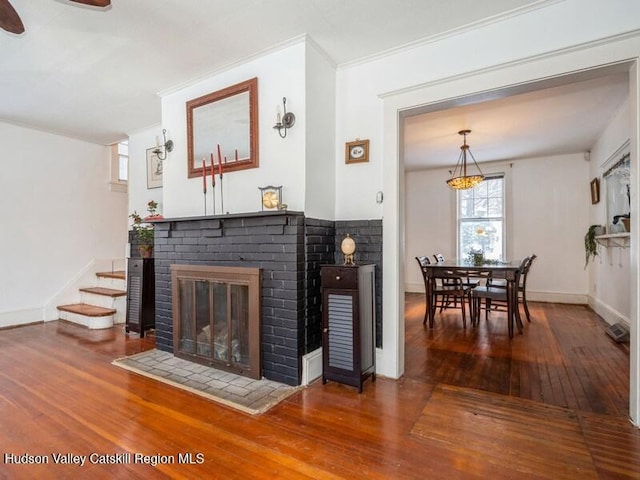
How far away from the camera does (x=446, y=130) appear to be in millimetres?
4742

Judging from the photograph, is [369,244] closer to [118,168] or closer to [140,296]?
[140,296]

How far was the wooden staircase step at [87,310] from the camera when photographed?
4347 mm

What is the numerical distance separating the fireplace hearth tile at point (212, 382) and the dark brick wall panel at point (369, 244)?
0.93 metres

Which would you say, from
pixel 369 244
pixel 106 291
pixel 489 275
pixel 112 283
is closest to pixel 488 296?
pixel 489 275

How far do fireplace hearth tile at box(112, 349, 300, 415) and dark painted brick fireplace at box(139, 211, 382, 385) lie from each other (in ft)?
0.52

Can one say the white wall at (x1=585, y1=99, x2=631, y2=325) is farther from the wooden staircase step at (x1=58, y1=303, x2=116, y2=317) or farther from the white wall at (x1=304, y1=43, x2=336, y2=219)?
the wooden staircase step at (x1=58, y1=303, x2=116, y2=317)

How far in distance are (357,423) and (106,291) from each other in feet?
14.3

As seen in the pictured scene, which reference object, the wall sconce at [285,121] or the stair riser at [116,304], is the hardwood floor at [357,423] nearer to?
the stair riser at [116,304]

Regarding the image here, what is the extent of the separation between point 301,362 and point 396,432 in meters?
0.89

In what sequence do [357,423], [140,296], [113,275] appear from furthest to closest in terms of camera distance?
[113,275], [140,296], [357,423]

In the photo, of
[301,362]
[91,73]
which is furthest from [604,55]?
[91,73]

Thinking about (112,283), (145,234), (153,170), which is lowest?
(112,283)

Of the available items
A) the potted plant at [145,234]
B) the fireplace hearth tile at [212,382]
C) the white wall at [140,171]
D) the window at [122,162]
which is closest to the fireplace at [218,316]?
the fireplace hearth tile at [212,382]

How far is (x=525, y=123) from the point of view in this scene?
14.7 ft
